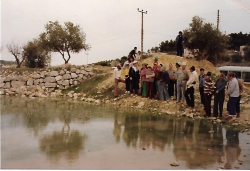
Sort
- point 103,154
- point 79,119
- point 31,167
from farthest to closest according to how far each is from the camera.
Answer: point 79,119, point 103,154, point 31,167

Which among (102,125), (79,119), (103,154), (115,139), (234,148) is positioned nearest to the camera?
(103,154)

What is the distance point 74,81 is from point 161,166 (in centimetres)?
1227

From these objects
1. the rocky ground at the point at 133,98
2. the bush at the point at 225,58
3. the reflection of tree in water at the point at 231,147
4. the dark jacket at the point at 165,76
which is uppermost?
the bush at the point at 225,58

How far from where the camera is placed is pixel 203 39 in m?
18.9

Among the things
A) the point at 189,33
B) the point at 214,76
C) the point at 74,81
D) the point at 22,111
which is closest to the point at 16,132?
the point at 22,111

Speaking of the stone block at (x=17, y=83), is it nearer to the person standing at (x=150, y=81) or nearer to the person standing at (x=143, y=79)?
the person standing at (x=143, y=79)

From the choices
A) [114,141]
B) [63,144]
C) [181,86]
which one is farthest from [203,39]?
[63,144]

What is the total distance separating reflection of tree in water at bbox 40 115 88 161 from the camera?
6473mm

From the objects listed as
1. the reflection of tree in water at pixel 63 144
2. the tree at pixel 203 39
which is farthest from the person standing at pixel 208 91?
the tree at pixel 203 39

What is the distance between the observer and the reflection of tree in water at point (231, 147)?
20.9 feet

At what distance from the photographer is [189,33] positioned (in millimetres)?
19047

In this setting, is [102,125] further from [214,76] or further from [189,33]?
[189,33]

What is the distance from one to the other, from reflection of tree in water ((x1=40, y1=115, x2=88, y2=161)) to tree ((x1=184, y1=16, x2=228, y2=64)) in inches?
488

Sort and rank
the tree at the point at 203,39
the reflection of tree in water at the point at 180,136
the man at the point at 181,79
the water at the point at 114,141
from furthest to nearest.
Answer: the tree at the point at 203,39 < the man at the point at 181,79 < the reflection of tree in water at the point at 180,136 < the water at the point at 114,141
